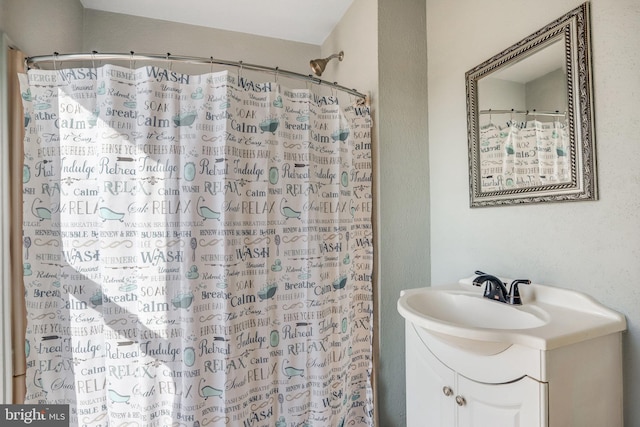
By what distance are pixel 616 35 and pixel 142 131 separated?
5.44ft

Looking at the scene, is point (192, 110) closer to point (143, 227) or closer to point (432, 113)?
point (143, 227)

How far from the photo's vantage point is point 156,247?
1.19 meters

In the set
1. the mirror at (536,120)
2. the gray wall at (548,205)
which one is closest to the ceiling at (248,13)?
the gray wall at (548,205)

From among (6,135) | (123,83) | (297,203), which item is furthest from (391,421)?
(6,135)

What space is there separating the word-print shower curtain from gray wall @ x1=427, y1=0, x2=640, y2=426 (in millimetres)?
853

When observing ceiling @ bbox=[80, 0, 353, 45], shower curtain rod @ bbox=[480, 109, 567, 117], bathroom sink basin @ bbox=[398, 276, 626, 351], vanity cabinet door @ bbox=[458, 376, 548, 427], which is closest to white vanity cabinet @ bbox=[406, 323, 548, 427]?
vanity cabinet door @ bbox=[458, 376, 548, 427]

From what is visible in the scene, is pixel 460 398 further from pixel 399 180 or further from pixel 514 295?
pixel 399 180

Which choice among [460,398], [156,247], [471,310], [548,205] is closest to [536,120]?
[548,205]

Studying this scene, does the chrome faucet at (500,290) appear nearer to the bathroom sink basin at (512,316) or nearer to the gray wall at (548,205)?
the bathroom sink basin at (512,316)

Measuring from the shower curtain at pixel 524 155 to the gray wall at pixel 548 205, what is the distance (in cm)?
10

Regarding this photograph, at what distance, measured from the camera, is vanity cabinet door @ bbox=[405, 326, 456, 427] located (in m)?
1.01

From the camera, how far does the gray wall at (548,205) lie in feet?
2.86

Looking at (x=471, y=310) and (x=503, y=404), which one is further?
(x=471, y=310)

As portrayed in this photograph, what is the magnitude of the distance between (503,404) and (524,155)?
35.0 inches
